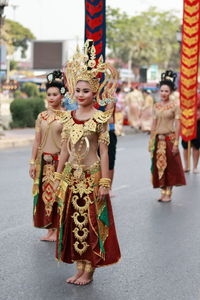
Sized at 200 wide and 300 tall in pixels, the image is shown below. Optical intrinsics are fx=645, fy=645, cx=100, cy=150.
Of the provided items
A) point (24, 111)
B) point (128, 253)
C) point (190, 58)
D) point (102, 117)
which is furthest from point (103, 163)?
point (24, 111)

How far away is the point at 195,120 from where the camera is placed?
1332cm

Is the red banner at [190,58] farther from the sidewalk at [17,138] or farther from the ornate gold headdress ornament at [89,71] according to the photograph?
the ornate gold headdress ornament at [89,71]

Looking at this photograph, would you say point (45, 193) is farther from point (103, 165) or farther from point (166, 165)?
point (166, 165)

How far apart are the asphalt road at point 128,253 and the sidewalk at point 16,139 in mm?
6228

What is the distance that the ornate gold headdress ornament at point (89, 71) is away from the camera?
5520 millimetres

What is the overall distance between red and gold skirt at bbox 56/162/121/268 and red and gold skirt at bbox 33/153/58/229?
4.61 feet

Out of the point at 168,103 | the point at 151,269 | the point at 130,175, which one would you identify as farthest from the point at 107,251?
the point at 130,175

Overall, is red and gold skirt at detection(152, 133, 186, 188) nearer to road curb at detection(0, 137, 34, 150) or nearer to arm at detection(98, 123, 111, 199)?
arm at detection(98, 123, 111, 199)

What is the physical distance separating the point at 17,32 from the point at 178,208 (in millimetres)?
90848

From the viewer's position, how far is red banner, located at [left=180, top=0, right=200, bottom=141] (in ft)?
43.1

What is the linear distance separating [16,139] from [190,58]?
22.3ft

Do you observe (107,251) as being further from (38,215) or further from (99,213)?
(38,215)

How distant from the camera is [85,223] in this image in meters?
5.53

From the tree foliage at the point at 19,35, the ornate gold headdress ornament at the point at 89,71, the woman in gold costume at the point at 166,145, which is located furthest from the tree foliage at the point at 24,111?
the tree foliage at the point at 19,35
